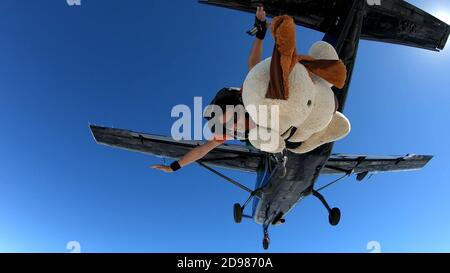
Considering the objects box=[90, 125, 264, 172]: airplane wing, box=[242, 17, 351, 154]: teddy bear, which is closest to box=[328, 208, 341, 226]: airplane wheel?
box=[90, 125, 264, 172]: airplane wing

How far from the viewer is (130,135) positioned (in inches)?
436

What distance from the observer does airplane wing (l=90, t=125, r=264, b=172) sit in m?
11.1

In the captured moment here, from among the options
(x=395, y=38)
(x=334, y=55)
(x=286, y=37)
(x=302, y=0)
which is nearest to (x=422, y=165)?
(x=395, y=38)

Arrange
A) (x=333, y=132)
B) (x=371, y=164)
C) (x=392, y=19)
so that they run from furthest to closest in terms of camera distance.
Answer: (x=371, y=164)
(x=392, y=19)
(x=333, y=132)

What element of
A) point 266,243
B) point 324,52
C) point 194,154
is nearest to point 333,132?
point 324,52

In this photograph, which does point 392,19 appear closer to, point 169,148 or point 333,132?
point 333,132

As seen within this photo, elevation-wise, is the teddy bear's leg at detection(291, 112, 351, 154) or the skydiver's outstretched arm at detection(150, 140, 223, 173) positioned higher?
the teddy bear's leg at detection(291, 112, 351, 154)

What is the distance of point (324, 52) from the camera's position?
4004mm

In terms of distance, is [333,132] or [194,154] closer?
[194,154]

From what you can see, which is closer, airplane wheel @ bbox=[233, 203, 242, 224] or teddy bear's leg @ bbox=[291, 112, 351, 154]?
teddy bear's leg @ bbox=[291, 112, 351, 154]

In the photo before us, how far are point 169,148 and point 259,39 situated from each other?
801 centimetres

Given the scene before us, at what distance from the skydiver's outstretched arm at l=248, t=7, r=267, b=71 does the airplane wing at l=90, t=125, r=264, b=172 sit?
22.1 ft

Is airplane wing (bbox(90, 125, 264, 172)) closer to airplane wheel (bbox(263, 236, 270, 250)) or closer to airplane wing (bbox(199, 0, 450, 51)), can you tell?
airplane wheel (bbox(263, 236, 270, 250))

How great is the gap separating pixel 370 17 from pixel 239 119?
6.58 m
